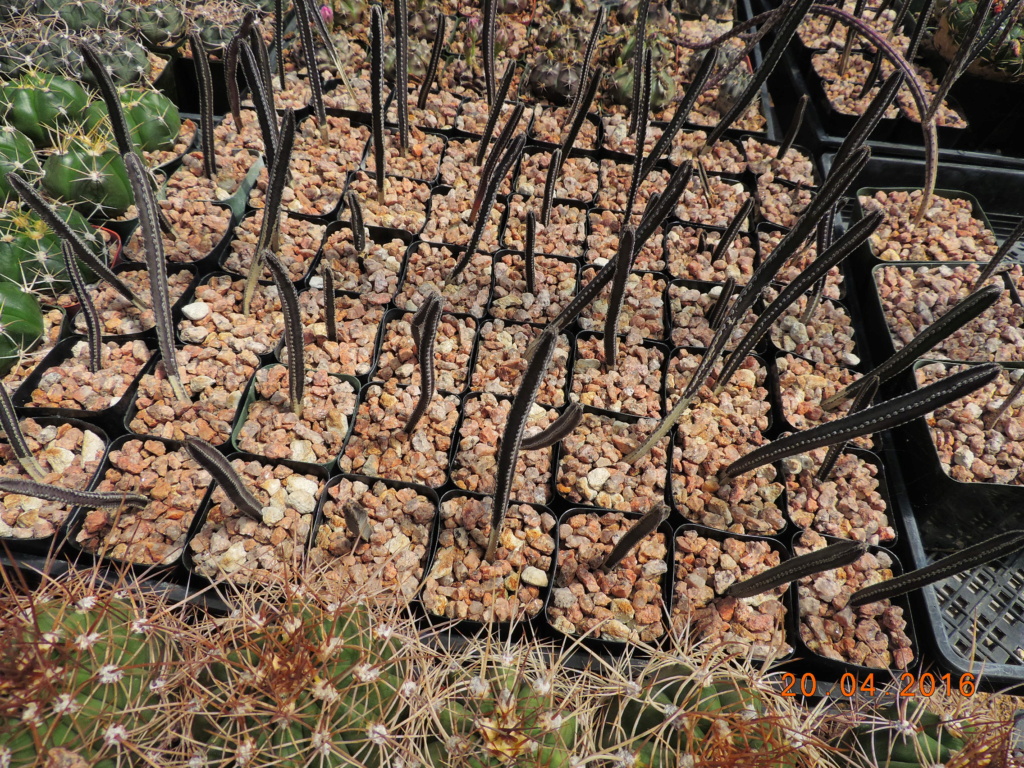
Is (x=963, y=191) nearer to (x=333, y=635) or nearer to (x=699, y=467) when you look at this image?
(x=699, y=467)

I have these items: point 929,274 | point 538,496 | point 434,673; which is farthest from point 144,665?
point 929,274

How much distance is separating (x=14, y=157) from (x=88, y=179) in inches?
7.1

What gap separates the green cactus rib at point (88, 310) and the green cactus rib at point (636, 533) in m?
1.12

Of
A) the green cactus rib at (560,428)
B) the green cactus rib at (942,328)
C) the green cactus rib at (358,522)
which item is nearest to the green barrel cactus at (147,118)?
the green cactus rib at (358,522)

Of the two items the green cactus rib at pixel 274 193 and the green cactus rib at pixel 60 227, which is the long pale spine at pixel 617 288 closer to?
the green cactus rib at pixel 274 193

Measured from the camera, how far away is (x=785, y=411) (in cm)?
142

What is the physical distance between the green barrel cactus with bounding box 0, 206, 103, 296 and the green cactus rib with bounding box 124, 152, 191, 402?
1.37 ft

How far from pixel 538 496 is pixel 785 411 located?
62cm

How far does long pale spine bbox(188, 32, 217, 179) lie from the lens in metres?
1.50

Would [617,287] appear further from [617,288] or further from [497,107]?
[497,107]

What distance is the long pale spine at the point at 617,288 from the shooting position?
43.8 inches

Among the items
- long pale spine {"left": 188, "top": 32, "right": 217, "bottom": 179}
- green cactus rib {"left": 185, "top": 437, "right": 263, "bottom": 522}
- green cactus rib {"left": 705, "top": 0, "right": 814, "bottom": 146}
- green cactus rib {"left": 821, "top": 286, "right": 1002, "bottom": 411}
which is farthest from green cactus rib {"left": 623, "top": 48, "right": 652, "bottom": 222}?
green cactus rib {"left": 185, "top": 437, "right": 263, "bottom": 522}

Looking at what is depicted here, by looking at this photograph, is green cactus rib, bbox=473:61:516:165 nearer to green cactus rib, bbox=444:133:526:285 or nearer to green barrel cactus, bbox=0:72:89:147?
green cactus rib, bbox=444:133:526:285

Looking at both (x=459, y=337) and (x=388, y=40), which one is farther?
(x=388, y=40)
